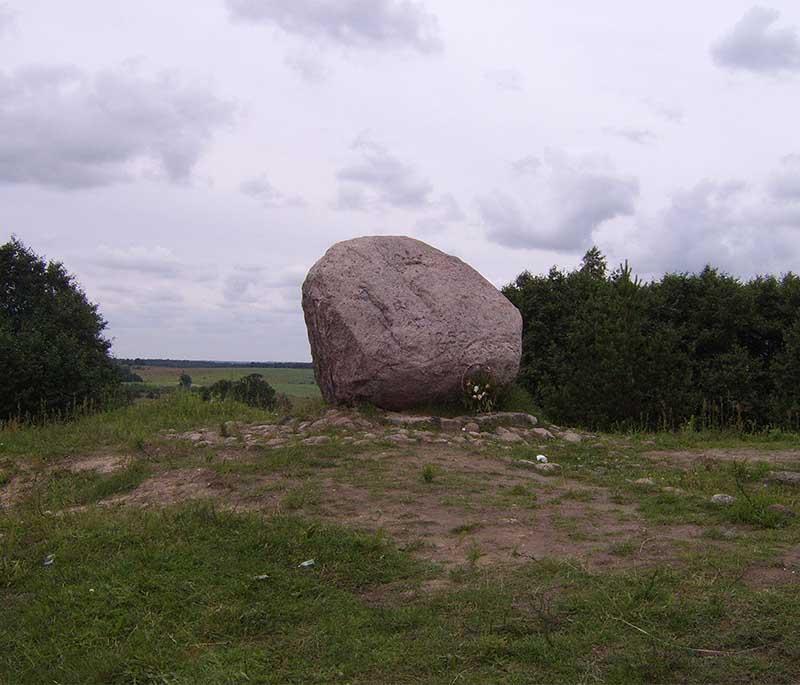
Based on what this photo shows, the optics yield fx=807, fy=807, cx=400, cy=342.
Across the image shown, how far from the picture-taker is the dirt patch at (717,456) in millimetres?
7973

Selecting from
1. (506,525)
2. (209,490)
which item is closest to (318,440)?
(209,490)

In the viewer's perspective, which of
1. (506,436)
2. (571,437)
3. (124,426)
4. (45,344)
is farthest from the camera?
(45,344)

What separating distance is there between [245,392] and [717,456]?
Result: 8223 mm

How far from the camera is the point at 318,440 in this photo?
8.37 m

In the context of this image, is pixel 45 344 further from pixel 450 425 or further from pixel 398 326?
pixel 450 425

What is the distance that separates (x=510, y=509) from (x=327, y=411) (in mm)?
4171

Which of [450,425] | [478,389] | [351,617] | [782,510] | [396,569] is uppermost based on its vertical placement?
[478,389]

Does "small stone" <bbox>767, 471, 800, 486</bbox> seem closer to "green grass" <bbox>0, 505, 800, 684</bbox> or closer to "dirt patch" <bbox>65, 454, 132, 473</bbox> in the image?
"green grass" <bbox>0, 505, 800, 684</bbox>

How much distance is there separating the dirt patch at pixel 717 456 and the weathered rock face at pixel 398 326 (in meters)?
2.30

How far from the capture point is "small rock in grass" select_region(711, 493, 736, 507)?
19.5ft

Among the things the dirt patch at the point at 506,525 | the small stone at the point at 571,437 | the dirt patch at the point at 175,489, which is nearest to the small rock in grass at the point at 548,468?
the dirt patch at the point at 506,525

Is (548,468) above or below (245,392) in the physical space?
below

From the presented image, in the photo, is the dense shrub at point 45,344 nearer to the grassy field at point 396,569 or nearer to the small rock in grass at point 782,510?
the grassy field at point 396,569

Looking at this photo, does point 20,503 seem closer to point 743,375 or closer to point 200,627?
point 200,627
